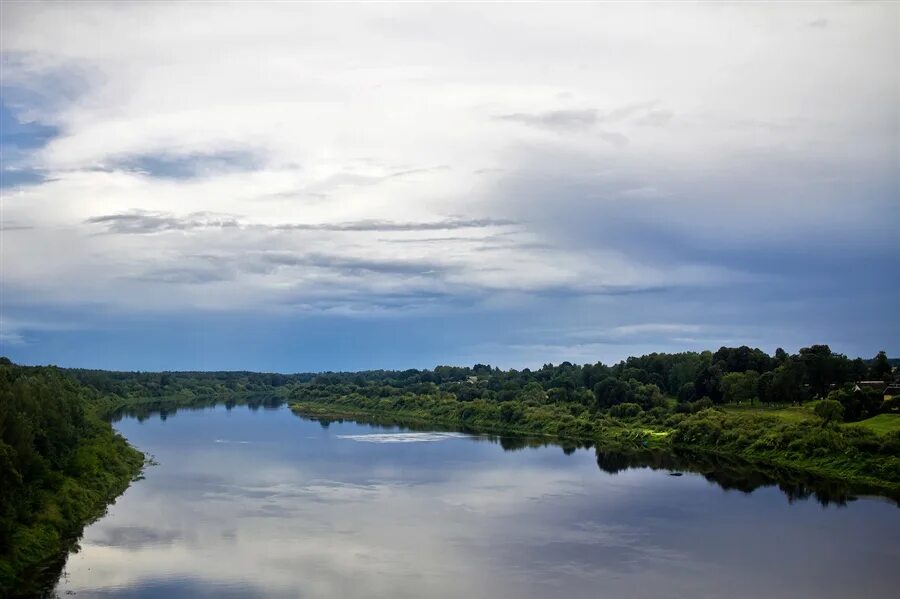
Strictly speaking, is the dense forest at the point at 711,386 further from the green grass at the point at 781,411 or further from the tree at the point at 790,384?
the green grass at the point at 781,411

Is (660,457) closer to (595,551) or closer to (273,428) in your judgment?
(595,551)

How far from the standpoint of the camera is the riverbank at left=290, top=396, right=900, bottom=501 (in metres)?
51.2

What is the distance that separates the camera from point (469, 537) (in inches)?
1486

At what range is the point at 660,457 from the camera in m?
67.1

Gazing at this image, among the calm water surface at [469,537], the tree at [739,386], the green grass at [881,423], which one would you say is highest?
the tree at [739,386]

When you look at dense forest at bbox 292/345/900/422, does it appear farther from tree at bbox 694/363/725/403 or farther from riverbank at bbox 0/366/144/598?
riverbank at bbox 0/366/144/598

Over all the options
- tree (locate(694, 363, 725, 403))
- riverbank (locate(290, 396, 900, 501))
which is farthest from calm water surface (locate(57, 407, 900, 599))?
tree (locate(694, 363, 725, 403))

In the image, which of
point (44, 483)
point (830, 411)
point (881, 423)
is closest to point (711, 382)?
point (830, 411)

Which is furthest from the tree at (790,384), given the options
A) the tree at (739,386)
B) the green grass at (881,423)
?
the green grass at (881,423)

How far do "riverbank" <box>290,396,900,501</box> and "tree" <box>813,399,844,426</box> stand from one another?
90cm

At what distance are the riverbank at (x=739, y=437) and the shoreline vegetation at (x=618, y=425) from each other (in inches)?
5.2

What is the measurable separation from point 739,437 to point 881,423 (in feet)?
35.2

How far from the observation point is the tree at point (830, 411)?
60.7m

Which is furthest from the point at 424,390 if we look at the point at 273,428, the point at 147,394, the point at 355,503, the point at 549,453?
the point at 355,503
